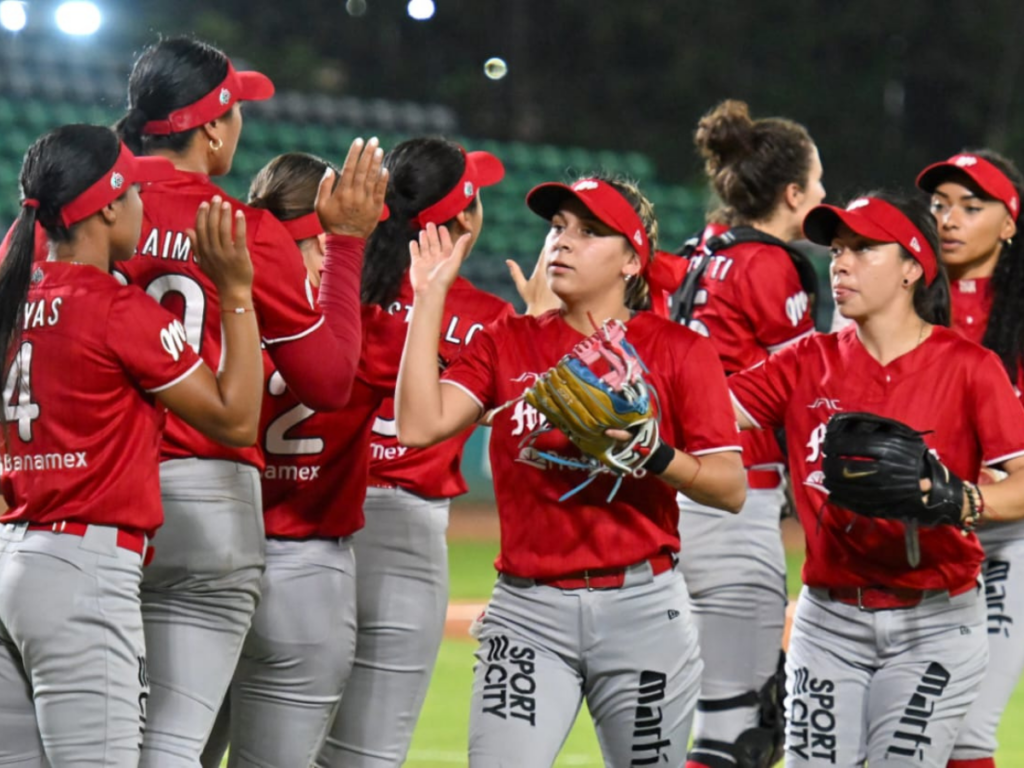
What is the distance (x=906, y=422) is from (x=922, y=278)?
0.43m

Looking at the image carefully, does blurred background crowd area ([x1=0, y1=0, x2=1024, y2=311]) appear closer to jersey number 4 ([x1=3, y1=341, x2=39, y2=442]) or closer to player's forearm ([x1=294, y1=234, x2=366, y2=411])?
player's forearm ([x1=294, y1=234, x2=366, y2=411])

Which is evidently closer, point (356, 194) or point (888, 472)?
point (888, 472)

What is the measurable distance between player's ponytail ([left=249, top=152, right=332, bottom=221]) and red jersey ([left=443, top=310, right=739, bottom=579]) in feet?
2.29

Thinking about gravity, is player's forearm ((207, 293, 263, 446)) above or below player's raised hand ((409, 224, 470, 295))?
below

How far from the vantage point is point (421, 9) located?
20250mm

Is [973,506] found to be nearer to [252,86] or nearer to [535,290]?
[535,290]

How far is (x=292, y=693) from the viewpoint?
13.1 feet

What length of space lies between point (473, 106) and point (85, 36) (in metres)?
5.44

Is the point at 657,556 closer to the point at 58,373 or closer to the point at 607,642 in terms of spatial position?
the point at 607,642

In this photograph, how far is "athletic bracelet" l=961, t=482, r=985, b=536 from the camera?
3.70 metres

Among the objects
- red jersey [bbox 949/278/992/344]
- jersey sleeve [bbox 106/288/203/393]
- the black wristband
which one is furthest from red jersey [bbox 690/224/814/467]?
jersey sleeve [bbox 106/288/203/393]

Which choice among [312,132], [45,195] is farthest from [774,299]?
[312,132]

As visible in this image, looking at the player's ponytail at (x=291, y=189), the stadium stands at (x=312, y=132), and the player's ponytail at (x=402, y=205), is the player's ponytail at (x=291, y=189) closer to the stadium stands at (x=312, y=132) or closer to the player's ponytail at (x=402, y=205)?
the player's ponytail at (x=402, y=205)

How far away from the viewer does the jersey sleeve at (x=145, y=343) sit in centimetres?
326
